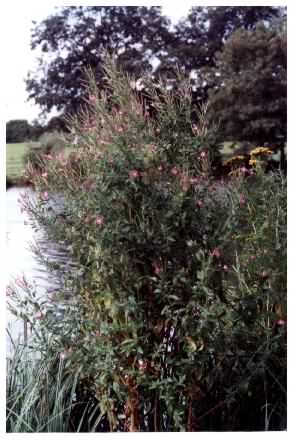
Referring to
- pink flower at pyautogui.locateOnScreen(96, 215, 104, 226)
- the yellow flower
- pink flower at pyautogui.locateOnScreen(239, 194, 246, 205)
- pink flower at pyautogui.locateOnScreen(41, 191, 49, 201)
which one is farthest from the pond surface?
the yellow flower

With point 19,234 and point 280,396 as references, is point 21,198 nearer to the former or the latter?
point 19,234

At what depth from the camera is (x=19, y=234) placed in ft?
7.92

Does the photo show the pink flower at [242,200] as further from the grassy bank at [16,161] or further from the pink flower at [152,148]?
the grassy bank at [16,161]

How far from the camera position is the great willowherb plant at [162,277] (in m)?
2.01

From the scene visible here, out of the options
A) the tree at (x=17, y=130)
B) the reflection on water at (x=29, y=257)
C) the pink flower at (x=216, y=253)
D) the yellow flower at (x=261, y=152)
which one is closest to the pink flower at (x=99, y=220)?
the reflection on water at (x=29, y=257)

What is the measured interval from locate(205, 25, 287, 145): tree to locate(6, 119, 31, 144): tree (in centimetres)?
85

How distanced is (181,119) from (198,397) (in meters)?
1.11

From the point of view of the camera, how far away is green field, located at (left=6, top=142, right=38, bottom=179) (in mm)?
2416

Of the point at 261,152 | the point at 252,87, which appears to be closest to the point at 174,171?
the point at 261,152

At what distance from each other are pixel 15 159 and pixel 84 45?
2.02ft

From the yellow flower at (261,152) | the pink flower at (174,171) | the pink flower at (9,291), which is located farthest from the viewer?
the yellow flower at (261,152)

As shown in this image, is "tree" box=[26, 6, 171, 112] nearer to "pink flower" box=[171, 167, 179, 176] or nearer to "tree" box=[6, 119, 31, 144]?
"tree" box=[6, 119, 31, 144]

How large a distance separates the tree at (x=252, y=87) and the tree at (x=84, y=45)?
33 cm

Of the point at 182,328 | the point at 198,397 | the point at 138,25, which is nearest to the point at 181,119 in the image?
the point at 138,25
